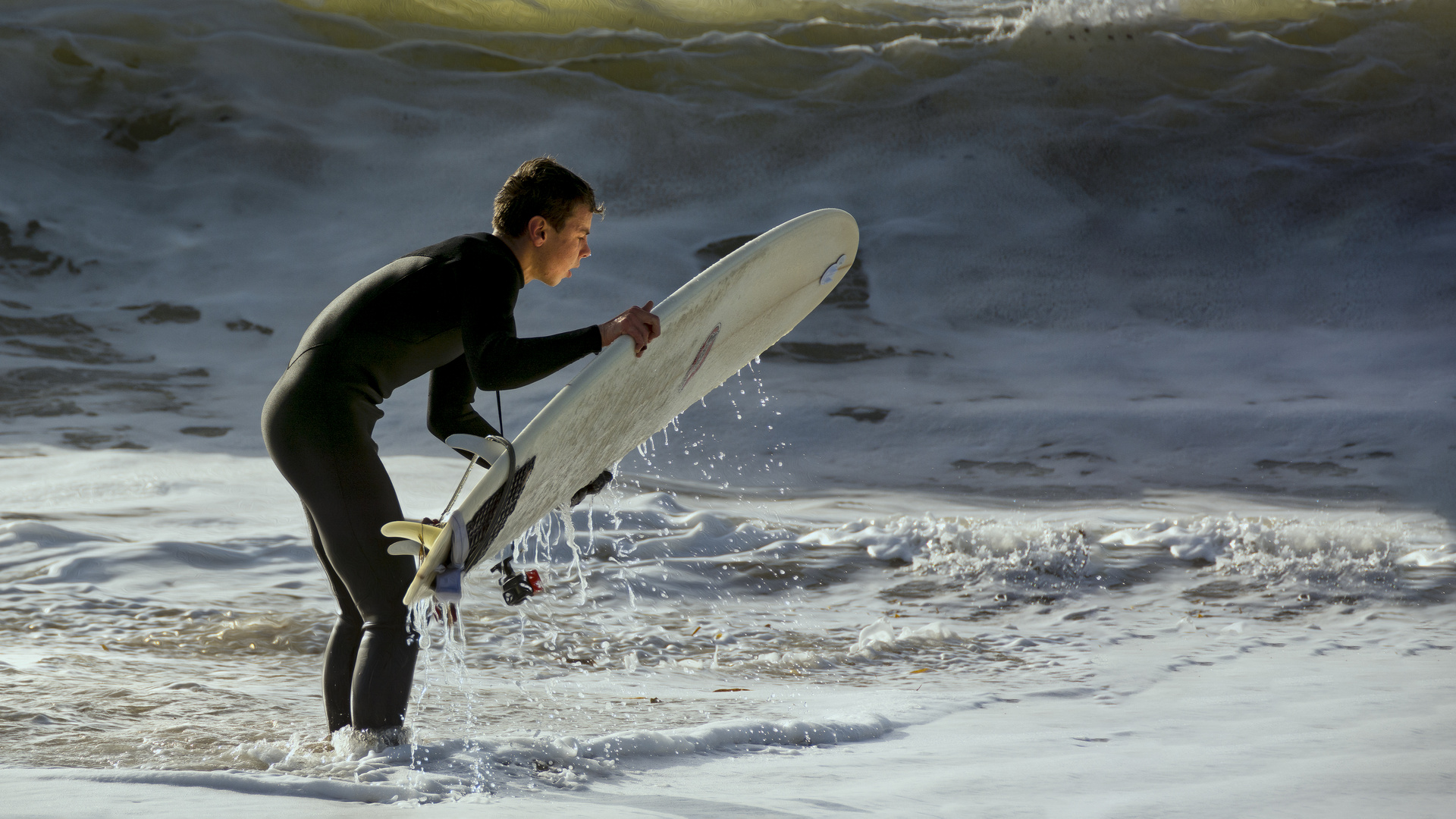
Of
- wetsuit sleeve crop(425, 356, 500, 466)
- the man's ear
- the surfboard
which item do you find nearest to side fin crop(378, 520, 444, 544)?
the surfboard

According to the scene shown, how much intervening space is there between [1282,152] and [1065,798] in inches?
537

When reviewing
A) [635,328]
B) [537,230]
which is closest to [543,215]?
[537,230]

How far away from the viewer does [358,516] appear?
71.3 inches

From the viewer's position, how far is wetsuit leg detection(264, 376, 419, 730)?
5.90ft

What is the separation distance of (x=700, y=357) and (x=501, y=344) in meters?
0.67

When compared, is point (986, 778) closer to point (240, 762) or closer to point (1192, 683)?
point (1192, 683)

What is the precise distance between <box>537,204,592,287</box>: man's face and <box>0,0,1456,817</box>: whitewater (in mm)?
641

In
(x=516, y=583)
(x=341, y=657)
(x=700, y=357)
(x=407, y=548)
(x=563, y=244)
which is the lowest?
(x=341, y=657)

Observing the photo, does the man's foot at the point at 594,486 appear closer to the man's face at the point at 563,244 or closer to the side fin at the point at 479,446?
the side fin at the point at 479,446

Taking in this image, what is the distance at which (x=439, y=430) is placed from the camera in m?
2.05

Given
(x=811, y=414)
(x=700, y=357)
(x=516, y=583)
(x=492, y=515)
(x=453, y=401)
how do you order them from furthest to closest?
(x=811, y=414)
(x=700, y=357)
(x=453, y=401)
(x=516, y=583)
(x=492, y=515)

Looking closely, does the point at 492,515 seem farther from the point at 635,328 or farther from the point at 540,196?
the point at 540,196

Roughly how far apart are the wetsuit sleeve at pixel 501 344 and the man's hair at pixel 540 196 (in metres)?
0.14

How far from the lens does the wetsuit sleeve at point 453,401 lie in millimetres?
2027
